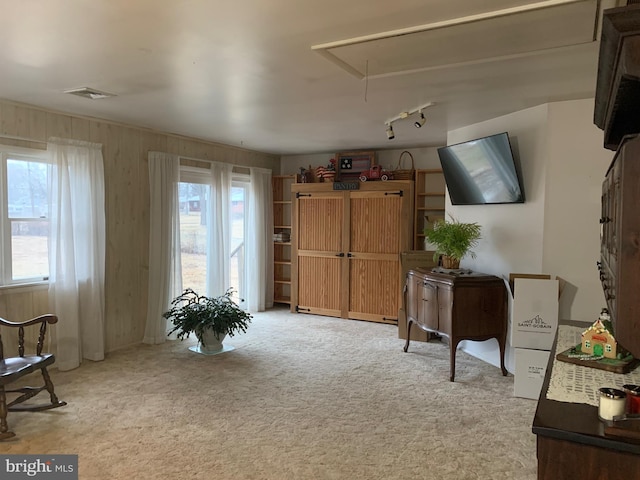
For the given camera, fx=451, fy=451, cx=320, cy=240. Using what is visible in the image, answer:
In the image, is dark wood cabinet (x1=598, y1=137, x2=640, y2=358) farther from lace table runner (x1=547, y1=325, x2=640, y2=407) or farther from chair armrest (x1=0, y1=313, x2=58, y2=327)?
chair armrest (x1=0, y1=313, x2=58, y2=327)

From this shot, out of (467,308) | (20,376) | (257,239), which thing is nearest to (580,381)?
(467,308)

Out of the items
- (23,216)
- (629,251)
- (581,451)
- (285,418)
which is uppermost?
(23,216)

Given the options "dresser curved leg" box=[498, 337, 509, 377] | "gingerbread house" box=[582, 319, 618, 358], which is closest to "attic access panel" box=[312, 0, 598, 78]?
"gingerbread house" box=[582, 319, 618, 358]

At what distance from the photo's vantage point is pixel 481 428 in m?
3.02

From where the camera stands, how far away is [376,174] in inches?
235

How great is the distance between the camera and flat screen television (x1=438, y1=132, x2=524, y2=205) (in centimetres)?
389

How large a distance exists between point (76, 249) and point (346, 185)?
332 centimetres

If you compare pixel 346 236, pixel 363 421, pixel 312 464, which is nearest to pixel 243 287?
pixel 346 236

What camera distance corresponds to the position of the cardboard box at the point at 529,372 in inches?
137

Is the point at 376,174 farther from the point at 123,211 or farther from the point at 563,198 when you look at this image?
the point at 123,211

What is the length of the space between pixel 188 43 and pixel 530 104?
9.01ft

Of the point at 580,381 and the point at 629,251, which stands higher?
the point at 629,251

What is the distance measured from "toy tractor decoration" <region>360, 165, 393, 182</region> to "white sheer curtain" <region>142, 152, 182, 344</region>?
2.43 metres

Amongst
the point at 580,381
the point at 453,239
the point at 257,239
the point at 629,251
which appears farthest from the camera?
the point at 257,239
